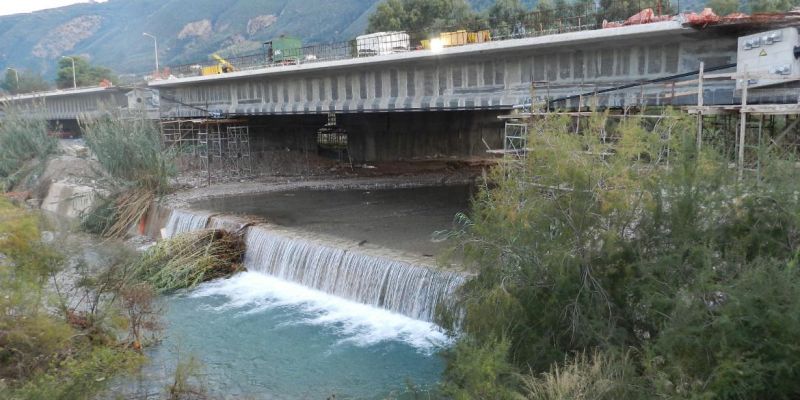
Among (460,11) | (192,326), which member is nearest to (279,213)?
(192,326)

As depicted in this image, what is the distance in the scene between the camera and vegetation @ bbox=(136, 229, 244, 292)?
20.8 meters

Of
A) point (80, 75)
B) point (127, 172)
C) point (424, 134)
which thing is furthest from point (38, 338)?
point (80, 75)

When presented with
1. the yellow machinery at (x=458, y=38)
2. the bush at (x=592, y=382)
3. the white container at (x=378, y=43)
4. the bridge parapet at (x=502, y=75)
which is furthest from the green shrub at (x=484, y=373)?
the white container at (x=378, y=43)

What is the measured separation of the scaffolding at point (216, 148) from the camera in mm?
37531

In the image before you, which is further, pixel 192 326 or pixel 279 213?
pixel 279 213

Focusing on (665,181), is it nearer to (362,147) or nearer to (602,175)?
Answer: (602,175)

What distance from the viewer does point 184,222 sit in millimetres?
25844

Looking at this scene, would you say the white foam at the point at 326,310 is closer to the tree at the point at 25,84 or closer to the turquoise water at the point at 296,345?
the turquoise water at the point at 296,345

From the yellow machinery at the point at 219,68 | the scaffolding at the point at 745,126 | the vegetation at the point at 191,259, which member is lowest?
the vegetation at the point at 191,259

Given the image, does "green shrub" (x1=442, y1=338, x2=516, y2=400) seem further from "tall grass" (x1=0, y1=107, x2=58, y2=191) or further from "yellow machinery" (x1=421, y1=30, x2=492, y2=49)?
"tall grass" (x1=0, y1=107, x2=58, y2=191)

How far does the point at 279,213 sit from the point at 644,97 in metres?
14.8

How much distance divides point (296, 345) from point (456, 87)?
11.6 metres

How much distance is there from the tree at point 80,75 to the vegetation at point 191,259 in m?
87.0

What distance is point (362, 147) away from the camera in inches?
1678
